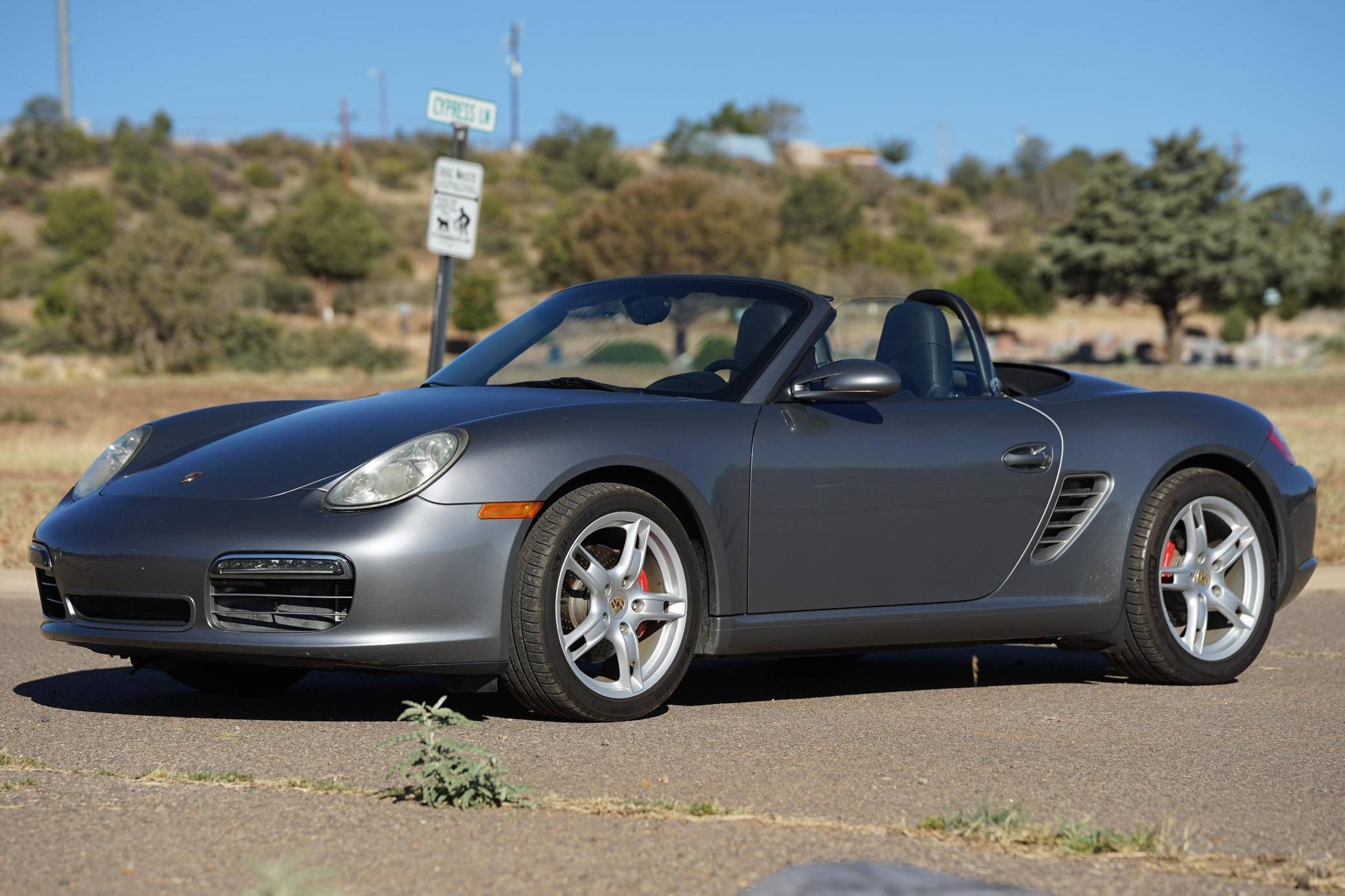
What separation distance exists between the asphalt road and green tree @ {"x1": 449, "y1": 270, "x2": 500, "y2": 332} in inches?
2129

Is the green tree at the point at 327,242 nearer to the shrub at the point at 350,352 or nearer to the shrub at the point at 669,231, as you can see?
the shrub at the point at 669,231

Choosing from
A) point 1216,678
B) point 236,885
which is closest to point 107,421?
point 1216,678

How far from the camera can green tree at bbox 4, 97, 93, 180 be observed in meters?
84.8

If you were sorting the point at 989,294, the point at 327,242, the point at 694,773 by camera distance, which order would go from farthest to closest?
the point at 989,294
the point at 327,242
the point at 694,773

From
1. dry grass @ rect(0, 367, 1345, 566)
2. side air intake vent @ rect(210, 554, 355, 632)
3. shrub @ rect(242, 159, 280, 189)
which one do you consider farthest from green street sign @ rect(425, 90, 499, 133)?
shrub @ rect(242, 159, 280, 189)

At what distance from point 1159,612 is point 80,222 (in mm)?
69400

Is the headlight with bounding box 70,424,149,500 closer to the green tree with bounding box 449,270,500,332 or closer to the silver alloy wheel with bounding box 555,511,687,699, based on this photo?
the silver alloy wheel with bounding box 555,511,687,699

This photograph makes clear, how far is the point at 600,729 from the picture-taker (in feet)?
16.0

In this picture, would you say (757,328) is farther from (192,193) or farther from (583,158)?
(583,158)

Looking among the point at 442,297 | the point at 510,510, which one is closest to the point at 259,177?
the point at 442,297

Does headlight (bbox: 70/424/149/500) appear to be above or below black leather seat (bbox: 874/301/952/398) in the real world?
below

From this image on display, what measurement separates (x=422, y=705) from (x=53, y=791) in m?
0.87

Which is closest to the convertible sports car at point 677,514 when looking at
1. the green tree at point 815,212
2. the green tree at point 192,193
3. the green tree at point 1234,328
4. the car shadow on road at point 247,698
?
the car shadow on road at point 247,698

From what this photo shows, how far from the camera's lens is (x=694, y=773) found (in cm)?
424
